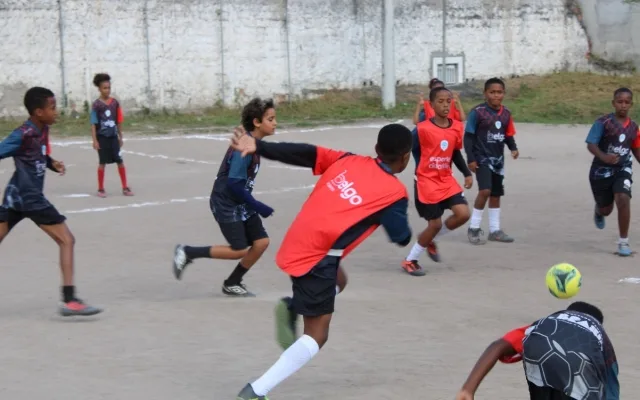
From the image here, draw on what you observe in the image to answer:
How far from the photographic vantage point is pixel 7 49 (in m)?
22.0

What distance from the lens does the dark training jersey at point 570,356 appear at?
3971 millimetres

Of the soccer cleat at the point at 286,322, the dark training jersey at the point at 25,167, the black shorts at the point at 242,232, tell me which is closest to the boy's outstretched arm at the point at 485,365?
the soccer cleat at the point at 286,322

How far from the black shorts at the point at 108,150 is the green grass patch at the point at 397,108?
22.2 feet

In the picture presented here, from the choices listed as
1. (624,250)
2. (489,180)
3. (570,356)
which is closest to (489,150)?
(489,180)

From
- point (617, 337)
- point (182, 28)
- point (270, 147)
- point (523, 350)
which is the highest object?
point (182, 28)

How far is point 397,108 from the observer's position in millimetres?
25609

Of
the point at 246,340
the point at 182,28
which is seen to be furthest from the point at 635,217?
the point at 182,28

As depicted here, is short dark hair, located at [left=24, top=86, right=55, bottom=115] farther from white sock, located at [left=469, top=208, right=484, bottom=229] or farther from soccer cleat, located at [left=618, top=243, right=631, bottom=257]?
soccer cleat, located at [left=618, top=243, right=631, bottom=257]

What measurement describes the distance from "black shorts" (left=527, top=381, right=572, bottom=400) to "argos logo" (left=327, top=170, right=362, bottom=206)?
1.59m

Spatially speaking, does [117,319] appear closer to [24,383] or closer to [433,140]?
[24,383]

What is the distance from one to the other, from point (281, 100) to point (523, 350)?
22138 millimetres

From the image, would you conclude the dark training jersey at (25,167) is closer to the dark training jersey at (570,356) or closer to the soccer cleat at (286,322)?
the soccer cleat at (286,322)

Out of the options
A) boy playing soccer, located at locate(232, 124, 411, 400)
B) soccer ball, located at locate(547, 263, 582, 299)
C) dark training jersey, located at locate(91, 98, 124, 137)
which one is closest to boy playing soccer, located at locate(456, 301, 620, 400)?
soccer ball, located at locate(547, 263, 582, 299)

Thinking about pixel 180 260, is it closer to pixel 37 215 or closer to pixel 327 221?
pixel 37 215
